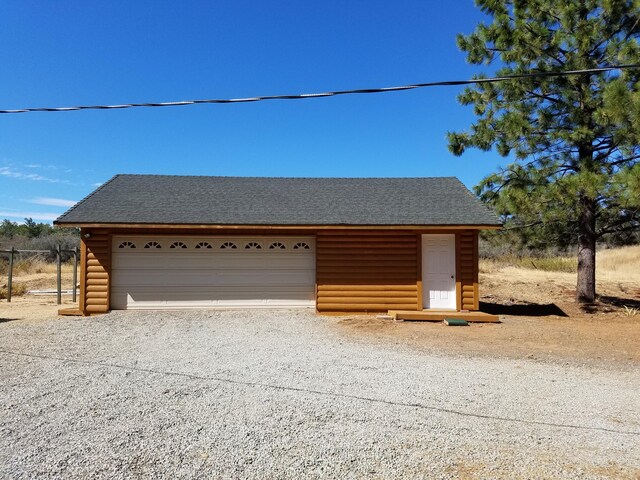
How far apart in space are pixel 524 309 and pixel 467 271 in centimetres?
274

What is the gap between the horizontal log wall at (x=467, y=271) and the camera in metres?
10.6

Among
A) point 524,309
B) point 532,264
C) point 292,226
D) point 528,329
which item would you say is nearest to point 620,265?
point 532,264

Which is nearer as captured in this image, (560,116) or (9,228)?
(560,116)

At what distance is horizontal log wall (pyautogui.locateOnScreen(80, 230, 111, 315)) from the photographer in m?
Result: 10.4

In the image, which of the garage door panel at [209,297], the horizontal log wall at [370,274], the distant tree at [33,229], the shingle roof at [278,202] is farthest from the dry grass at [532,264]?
the distant tree at [33,229]

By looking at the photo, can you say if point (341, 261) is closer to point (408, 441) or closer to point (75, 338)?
point (75, 338)

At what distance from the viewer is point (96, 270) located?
413 inches

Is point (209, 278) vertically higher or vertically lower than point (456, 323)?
higher

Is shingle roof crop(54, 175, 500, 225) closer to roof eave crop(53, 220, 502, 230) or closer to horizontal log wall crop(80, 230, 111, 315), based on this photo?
roof eave crop(53, 220, 502, 230)

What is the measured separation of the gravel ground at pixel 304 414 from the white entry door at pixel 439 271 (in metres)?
3.87

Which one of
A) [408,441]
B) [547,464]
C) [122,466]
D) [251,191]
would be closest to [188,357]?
[122,466]

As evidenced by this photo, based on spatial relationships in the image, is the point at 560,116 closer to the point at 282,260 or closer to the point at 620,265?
the point at 282,260

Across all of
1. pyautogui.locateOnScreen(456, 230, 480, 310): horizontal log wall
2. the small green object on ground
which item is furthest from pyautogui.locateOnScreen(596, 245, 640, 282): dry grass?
the small green object on ground

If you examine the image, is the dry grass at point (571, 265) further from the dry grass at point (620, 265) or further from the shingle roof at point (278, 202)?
the shingle roof at point (278, 202)
